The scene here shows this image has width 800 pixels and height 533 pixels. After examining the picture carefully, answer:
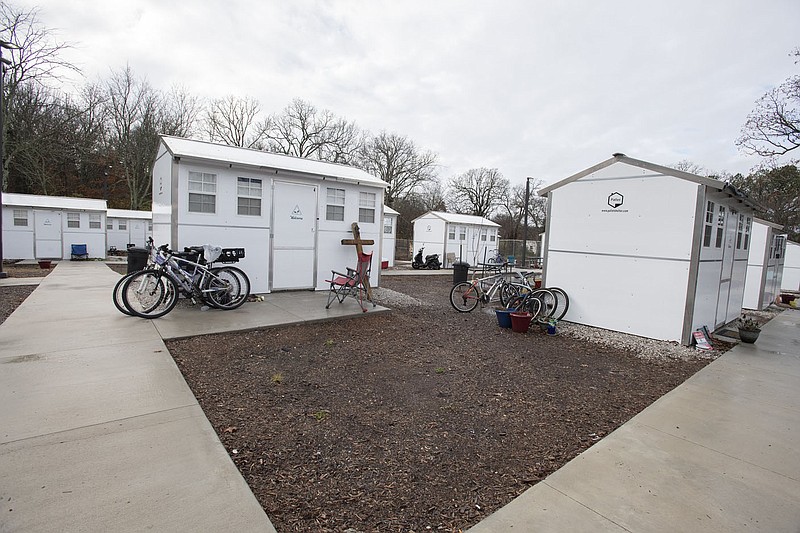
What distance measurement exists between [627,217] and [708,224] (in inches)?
45.0

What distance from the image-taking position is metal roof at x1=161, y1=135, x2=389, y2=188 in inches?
265

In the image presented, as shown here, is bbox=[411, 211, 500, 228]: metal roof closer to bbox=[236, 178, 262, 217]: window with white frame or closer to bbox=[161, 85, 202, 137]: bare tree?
bbox=[236, 178, 262, 217]: window with white frame

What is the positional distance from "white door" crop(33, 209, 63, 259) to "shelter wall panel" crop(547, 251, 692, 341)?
18.0m

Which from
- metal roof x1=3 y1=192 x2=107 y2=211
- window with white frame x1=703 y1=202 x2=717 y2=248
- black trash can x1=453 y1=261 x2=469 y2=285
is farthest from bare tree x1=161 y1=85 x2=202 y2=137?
window with white frame x1=703 y1=202 x2=717 y2=248

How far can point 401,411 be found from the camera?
3.19m

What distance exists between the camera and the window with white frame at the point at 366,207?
8875 millimetres

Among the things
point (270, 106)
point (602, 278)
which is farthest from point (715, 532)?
point (270, 106)

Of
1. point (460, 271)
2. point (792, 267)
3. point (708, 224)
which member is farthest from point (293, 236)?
point (792, 267)

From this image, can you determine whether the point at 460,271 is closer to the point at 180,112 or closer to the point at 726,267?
the point at 726,267

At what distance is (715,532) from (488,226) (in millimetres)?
20390

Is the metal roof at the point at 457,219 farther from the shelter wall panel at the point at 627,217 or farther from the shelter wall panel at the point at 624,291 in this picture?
the shelter wall panel at the point at 624,291

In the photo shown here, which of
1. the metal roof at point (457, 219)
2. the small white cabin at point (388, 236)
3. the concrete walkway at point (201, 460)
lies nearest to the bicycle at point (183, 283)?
the concrete walkway at point (201, 460)

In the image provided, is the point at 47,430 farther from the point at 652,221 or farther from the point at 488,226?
the point at 488,226

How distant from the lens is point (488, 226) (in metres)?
21.7
